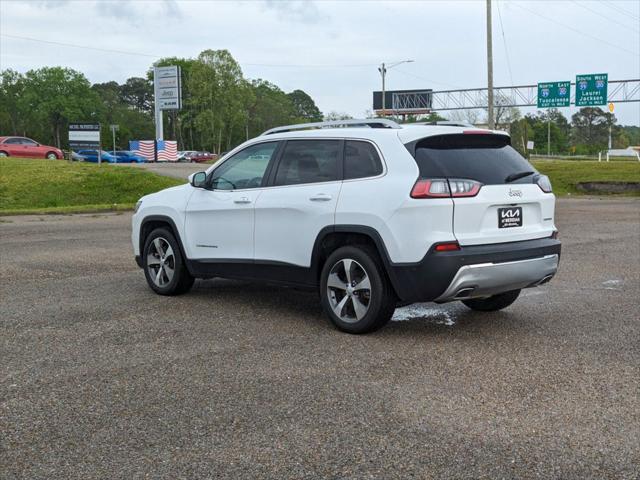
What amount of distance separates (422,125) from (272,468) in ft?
12.5

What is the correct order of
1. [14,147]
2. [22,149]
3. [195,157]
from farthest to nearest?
1. [195,157]
2. [22,149]
3. [14,147]

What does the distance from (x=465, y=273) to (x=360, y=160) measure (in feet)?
4.47

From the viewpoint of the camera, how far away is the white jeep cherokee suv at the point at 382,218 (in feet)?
19.6

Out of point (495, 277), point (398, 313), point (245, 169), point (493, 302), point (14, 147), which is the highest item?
point (14, 147)

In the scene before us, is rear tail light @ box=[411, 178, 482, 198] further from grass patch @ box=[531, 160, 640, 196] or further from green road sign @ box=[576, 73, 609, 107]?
green road sign @ box=[576, 73, 609, 107]

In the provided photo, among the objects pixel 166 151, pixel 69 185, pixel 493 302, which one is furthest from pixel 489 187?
pixel 166 151

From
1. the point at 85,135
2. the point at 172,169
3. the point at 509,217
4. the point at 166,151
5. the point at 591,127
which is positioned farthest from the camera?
the point at 591,127

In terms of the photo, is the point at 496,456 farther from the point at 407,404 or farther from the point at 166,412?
the point at 166,412

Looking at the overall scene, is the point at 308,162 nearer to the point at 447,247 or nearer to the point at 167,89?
the point at 447,247

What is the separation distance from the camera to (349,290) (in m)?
6.41

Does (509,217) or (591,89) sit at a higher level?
(591,89)

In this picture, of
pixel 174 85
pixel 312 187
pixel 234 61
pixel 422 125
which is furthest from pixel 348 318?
pixel 234 61

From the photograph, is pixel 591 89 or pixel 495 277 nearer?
pixel 495 277

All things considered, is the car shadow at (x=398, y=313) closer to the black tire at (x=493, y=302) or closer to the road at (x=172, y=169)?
the black tire at (x=493, y=302)
